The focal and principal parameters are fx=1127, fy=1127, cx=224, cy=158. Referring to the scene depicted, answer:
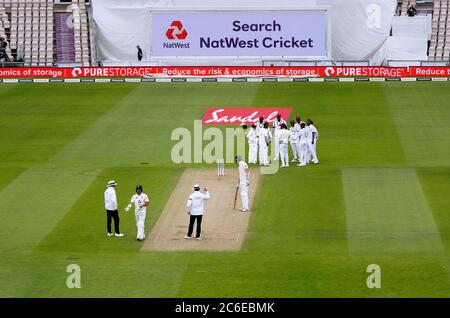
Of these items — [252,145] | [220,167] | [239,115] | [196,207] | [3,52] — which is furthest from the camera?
[3,52]

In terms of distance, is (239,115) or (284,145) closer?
(284,145)

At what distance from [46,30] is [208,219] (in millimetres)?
40151

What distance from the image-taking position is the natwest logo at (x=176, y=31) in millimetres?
67000

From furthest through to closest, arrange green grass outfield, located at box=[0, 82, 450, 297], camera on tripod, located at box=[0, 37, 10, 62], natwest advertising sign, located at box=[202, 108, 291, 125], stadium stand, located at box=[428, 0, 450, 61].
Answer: stadium stand, located at box=[428, 0, 450, 61]
camera on tripod, located at box=[0, 37, 10, 62]
natwest advertising sign, located at box=[202, 108, 291, 125]
green grass outfield, located at box=[0, 82, 450, 297]

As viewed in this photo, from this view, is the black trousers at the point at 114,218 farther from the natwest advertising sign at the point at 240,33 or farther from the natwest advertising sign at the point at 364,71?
the natwest advertising sign at the point at 240,33

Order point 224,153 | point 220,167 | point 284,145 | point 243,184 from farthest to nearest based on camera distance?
point 224,153, point 284,145, point 220,167, point 243,184

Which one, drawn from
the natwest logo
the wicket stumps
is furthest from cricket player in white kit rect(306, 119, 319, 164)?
the natwest logo

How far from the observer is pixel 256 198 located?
121 feet

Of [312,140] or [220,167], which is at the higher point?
[312,140]

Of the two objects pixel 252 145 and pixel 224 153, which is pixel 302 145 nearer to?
pixel 252 145

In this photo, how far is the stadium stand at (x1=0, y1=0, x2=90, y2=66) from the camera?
71250mm

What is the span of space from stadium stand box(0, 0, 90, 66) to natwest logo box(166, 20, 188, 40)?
665 cm

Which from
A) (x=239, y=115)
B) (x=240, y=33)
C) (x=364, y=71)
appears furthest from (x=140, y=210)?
(x=240, y=33)

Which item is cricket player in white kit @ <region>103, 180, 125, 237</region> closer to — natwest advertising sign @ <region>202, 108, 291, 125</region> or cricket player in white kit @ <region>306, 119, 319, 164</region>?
cricket player in white kit @ <region>306, 119, 319, 164</region>
